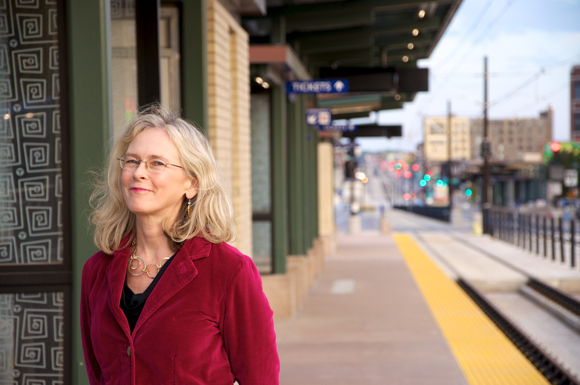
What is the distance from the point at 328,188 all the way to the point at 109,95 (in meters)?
20.6

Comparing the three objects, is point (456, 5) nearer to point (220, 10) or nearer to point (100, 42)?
point (220, 10)

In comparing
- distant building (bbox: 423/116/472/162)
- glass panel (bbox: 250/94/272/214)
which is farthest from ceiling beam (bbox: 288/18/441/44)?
distant building (bbox: 423/116/472/162)

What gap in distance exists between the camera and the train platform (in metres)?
6.76

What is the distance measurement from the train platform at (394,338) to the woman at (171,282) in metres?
4.77

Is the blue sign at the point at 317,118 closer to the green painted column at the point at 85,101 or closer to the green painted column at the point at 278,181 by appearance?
the green painted column at the point at 278,181

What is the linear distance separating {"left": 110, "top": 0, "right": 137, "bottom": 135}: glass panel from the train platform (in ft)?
11.9

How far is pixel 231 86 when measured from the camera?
7121 millimetres

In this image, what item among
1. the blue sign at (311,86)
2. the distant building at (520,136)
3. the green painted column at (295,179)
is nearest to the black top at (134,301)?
the blue sign at (311,86)

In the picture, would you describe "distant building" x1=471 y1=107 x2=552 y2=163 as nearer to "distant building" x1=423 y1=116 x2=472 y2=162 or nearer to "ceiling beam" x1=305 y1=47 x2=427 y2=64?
"distant building" x1=423 y1=116 x2=472 y2=162

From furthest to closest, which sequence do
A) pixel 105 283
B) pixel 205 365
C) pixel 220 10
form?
pixel 220 10 < pixel 105 283 < pixel 205 365

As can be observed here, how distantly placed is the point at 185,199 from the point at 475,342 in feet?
22.7

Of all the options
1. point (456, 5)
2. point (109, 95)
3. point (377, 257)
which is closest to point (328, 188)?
point (377, 257)

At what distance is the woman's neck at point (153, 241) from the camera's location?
6.90 feet

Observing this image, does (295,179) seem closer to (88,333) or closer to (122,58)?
(122,58)
